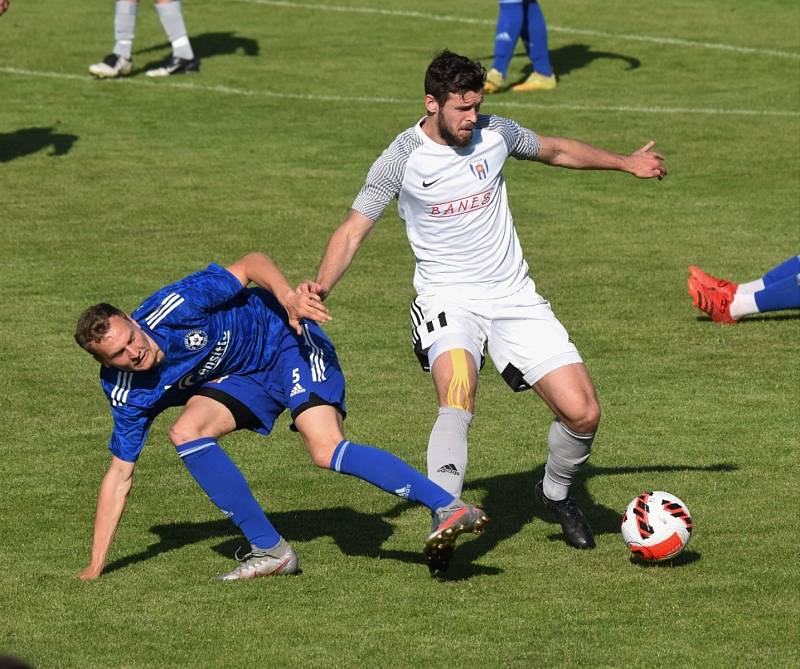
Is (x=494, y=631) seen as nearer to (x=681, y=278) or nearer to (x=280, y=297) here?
(x=280, y=297)

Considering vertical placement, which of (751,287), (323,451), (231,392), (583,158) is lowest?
(751,287)

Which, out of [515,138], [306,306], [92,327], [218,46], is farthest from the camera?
[218,46]

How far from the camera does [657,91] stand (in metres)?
21.5

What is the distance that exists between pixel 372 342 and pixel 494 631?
5.82m

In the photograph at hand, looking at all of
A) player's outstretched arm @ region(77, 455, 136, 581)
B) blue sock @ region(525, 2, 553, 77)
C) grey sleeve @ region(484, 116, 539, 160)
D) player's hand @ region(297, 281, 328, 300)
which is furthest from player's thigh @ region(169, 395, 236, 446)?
blue sock @ region(525, 2, 553, 77)

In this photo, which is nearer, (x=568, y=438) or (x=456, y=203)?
(x=456, y=203)

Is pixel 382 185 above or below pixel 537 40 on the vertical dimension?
above

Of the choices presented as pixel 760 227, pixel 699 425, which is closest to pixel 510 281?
pixel 699 425

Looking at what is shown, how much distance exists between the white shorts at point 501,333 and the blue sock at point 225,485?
1166 mm

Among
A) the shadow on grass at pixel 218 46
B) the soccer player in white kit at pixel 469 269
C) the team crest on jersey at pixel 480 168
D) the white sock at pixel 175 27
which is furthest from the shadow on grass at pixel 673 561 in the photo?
the shadow on grass at pixel 218 46

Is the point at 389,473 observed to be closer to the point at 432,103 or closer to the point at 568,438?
the point at 568,438

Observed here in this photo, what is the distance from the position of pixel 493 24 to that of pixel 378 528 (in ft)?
54.9

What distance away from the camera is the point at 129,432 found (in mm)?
7855

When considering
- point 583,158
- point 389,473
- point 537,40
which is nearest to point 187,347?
point 389,473
